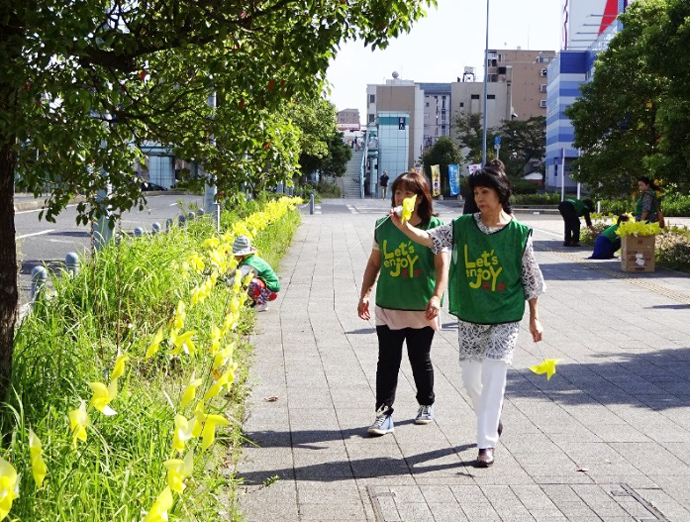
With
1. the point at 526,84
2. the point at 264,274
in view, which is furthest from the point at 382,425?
the point at 526,84

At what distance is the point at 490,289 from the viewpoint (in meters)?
5.62

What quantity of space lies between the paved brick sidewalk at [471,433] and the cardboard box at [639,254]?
18.7 feet

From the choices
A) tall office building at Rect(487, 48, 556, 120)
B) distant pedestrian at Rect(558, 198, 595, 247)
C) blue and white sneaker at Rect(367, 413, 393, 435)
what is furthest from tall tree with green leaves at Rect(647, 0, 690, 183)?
tall office building at Rect(487, 48, 556, 120)

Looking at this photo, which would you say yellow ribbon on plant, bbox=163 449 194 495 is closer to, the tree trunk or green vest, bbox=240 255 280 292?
the tree trunk

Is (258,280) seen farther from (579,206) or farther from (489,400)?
(579,206)

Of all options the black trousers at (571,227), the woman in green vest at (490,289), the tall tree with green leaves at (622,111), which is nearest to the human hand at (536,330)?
the woman in green vest at (490,289)

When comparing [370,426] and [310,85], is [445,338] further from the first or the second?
[310,85]

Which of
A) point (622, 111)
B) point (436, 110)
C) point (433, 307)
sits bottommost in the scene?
point (433, 307)

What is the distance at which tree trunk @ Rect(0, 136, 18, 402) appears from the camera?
17.4 feet

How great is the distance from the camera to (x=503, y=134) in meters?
87.1

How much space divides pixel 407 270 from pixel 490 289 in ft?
2.38

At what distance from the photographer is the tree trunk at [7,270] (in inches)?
209

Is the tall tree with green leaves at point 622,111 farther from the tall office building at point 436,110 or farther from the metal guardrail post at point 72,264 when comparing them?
the tall office building at point 436,110

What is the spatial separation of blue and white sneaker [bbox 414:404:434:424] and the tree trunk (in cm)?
253
